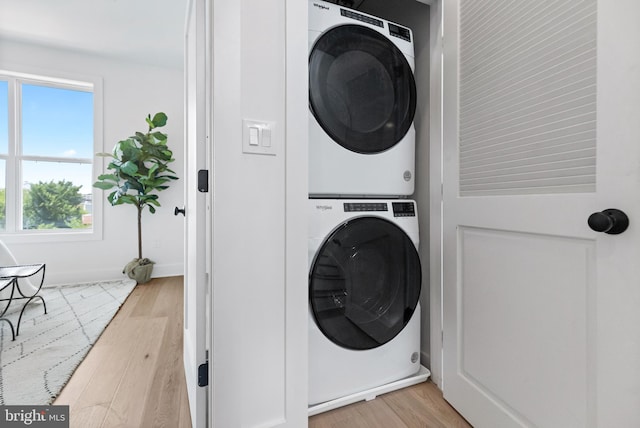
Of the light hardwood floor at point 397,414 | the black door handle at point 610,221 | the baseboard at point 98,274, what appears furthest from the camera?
the baseboard at point 98,274

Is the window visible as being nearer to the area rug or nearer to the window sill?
the window sill

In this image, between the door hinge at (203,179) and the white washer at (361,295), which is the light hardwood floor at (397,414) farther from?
the door hinge at (203,179)

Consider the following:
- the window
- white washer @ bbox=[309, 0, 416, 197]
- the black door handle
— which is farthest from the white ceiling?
the black door handle

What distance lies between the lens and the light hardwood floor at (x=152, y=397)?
118cm

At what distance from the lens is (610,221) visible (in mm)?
705

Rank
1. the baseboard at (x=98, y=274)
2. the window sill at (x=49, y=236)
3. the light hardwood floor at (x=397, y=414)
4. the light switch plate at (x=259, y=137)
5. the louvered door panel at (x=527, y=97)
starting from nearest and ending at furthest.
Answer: the louvered door panel at (x=527, y=97) < the light switch plate at (x=259, y=137) < the light hardwood floor at (x=397, y=414) < the window sill at (x=49, y=236) < the baseboard at (x=98, y=274)

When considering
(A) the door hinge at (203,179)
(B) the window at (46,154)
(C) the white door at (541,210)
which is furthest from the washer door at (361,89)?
(B) the window at (46,154)

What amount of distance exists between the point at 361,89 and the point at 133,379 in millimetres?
1816

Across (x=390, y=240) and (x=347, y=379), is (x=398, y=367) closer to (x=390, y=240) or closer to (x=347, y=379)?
(x=347, y=379)

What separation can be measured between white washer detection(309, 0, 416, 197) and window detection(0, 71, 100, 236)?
3287mm

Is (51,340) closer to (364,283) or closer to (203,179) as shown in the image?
(203,179)

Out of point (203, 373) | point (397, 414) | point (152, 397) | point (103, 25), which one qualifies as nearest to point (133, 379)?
point (152, 397)

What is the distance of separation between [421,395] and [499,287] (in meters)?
0.67

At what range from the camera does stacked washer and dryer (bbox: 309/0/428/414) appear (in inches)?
46.8
